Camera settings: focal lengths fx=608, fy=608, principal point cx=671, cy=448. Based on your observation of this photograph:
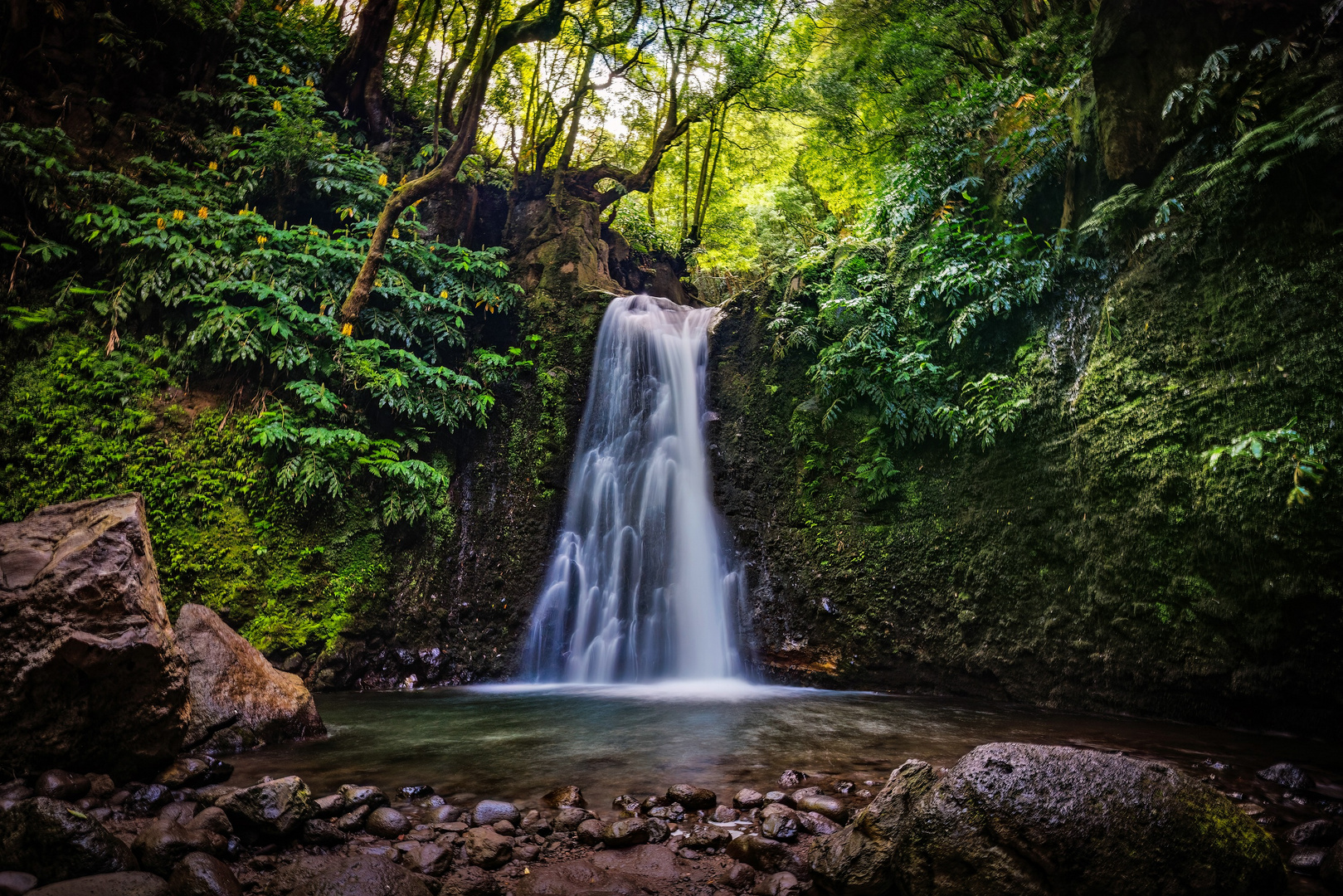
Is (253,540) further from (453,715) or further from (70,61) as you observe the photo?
(70,61)

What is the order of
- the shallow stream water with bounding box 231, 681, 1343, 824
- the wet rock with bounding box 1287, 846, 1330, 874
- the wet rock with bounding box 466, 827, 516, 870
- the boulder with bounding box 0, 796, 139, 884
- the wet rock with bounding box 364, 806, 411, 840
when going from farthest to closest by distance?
the shallow stream water with bounding box 231, 681, 1343, 824, the wet rock with bounding box 364, 806, 411, 840, the wet rock with bounding box 466, 827, 516, 870, the wet rock with bounding box 1287, 846, 1330, 874, the boulder with bounding box 0, 796, 139, 884

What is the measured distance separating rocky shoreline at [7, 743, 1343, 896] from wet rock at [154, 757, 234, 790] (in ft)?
0.74

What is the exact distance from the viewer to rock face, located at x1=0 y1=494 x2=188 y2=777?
3236 millimetres

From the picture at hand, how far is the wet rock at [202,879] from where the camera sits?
7.23 feet

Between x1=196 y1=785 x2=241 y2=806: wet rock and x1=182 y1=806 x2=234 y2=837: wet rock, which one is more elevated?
x1=182 y1=806 x2=234 y2=837: wet rock

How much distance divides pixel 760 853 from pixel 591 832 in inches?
31.5

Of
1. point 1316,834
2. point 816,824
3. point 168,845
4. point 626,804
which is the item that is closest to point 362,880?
point 168,845

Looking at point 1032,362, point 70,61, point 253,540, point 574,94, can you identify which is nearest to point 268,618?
point 253,540

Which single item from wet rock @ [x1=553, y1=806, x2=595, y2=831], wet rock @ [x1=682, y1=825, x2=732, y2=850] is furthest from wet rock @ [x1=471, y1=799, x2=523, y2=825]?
wet rock @ [x1=682, y1=825, x2=732, y2=850]

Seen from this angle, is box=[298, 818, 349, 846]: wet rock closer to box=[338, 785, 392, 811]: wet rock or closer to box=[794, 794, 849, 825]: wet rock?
box=[338, 785, 392, 811]: wet rock

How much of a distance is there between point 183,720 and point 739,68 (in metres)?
13.3

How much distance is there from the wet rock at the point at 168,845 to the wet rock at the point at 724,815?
2.21 m

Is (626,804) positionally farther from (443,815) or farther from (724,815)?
(443,815)

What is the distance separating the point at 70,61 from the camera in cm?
837
